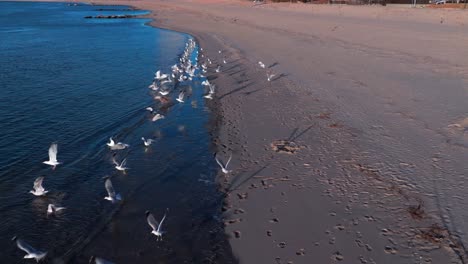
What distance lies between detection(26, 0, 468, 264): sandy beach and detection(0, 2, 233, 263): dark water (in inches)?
32.9

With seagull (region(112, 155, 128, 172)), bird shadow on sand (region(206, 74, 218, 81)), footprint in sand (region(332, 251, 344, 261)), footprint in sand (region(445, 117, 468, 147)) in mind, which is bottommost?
footprint in sand (region(332, 251, 344, 261))

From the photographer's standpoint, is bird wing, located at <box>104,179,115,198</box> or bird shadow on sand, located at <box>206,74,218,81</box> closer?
bird wing, located at <box>104,179,115,198</box>

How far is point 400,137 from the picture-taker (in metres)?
12.0

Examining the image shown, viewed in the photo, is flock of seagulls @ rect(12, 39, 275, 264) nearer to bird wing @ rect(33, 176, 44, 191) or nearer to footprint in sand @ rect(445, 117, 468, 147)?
bird wing @ rect(33, 176, 44, 191)

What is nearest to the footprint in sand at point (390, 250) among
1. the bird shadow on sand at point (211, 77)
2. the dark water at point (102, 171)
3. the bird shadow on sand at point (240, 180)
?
the dark water at point (102, 171)

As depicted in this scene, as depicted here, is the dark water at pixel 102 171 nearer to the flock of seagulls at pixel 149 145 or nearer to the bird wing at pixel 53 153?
the flock of seagulls at pixel 149 145

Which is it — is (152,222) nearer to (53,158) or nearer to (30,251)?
(30,251)

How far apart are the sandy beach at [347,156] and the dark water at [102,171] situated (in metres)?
0.84

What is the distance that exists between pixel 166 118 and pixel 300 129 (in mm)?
5368

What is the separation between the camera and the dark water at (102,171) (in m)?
7.89

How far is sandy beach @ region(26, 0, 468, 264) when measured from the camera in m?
7.44

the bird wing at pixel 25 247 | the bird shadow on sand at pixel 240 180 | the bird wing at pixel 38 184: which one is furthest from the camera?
the bird shadow on sand at pixel 240 180

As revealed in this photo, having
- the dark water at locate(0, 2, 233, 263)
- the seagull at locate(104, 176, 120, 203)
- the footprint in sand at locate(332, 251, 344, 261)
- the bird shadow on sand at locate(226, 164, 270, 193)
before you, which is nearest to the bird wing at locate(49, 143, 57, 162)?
the dark water at locate(0, 2, 233, 263)

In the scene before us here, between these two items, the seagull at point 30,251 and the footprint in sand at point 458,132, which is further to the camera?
the footprint in sand at point 458,132
